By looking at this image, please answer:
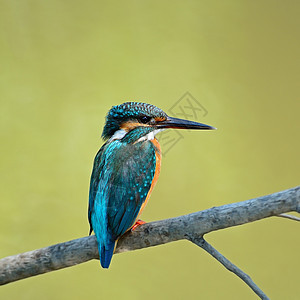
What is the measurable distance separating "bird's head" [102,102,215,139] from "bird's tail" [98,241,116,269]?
501mm

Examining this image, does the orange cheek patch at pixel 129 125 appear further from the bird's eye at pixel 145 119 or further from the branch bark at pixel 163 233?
the branch bark at pixel 163 233

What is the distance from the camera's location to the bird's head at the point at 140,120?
2.04 metres

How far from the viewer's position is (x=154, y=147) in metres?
2.04

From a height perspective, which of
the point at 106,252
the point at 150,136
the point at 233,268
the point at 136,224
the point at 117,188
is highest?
the point at 150,136

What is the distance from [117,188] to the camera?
1.89m

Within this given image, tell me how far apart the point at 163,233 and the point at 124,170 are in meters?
0.33

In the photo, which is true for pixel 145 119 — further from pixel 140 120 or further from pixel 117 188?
pixel 117 188

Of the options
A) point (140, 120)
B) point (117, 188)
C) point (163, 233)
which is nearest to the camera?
point (163, 233)

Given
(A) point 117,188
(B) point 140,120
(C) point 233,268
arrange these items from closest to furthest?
(C) point 233,268 → (A) point 117,188 → (B) point 140,120

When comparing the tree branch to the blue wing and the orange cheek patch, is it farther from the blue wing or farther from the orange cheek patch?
the orange cheek patch

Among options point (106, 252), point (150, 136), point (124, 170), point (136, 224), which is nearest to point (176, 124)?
→ point (150, 136)

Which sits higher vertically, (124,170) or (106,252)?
(124,170)

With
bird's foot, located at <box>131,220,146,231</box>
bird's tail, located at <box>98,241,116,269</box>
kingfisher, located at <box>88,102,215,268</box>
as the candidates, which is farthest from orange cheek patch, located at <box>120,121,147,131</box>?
bird's tail, located at <box>98,241,116,269</box>

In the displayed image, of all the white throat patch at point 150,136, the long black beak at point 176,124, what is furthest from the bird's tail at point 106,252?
the long black beak at point 176,124
